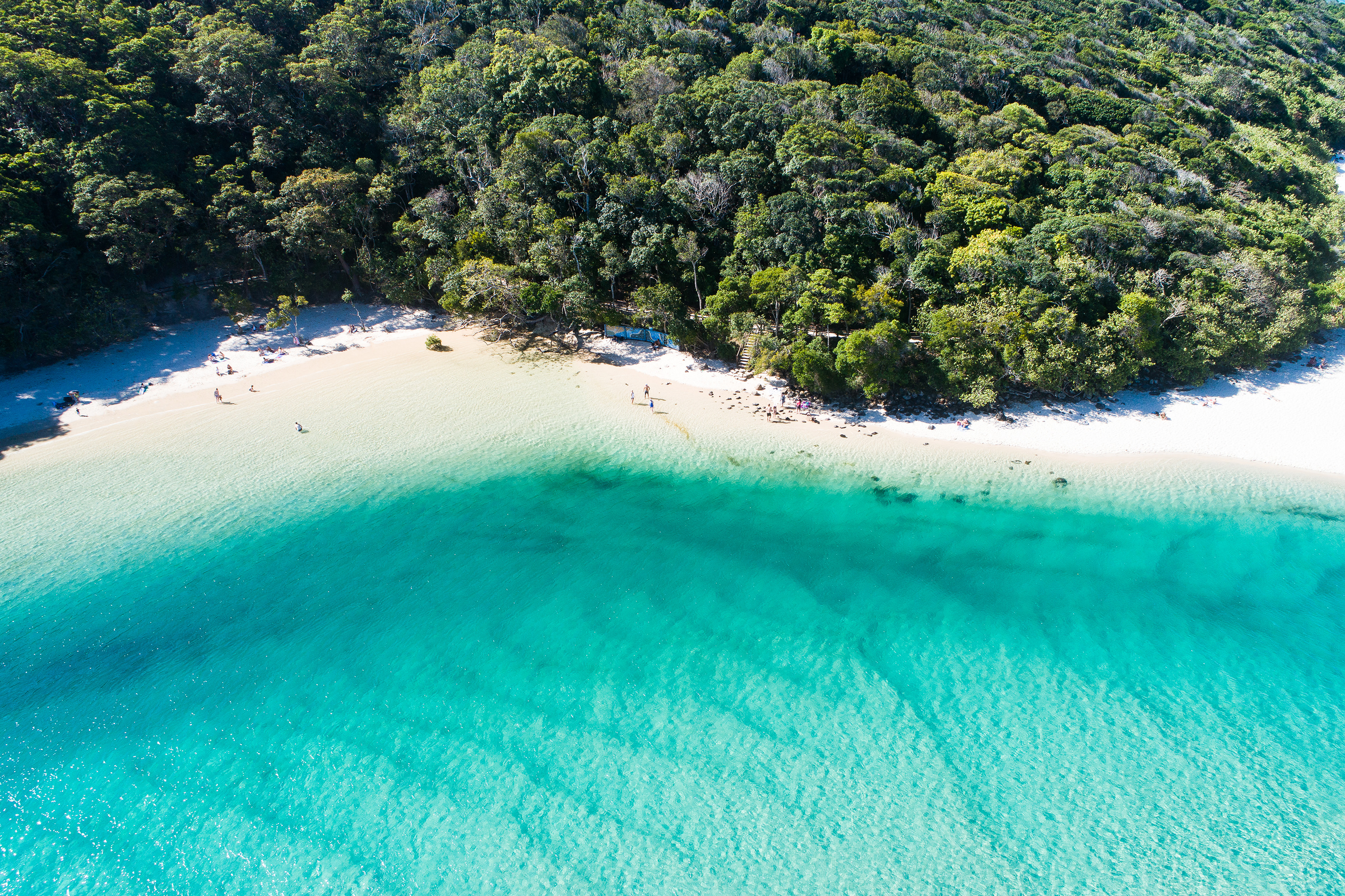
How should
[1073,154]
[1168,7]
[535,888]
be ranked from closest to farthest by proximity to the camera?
[535,888] → [1073,154] → [1168,7]

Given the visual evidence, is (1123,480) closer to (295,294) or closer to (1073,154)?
(1073,154)

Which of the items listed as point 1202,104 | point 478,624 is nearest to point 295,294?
point 478,624

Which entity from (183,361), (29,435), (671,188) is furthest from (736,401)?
(29,435)

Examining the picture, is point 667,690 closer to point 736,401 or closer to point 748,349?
point 736,401

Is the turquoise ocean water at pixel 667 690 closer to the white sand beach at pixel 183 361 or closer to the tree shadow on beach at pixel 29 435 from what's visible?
the tree shadow on beach at pixel 29 435

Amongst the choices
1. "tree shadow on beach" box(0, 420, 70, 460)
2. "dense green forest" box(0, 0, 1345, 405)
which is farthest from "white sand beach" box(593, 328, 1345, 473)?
"tree shadow on beach" box(0, 420, 70, 460)

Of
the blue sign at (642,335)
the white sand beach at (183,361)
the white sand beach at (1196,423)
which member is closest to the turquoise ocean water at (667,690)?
the white sand beach at (1196,423)
